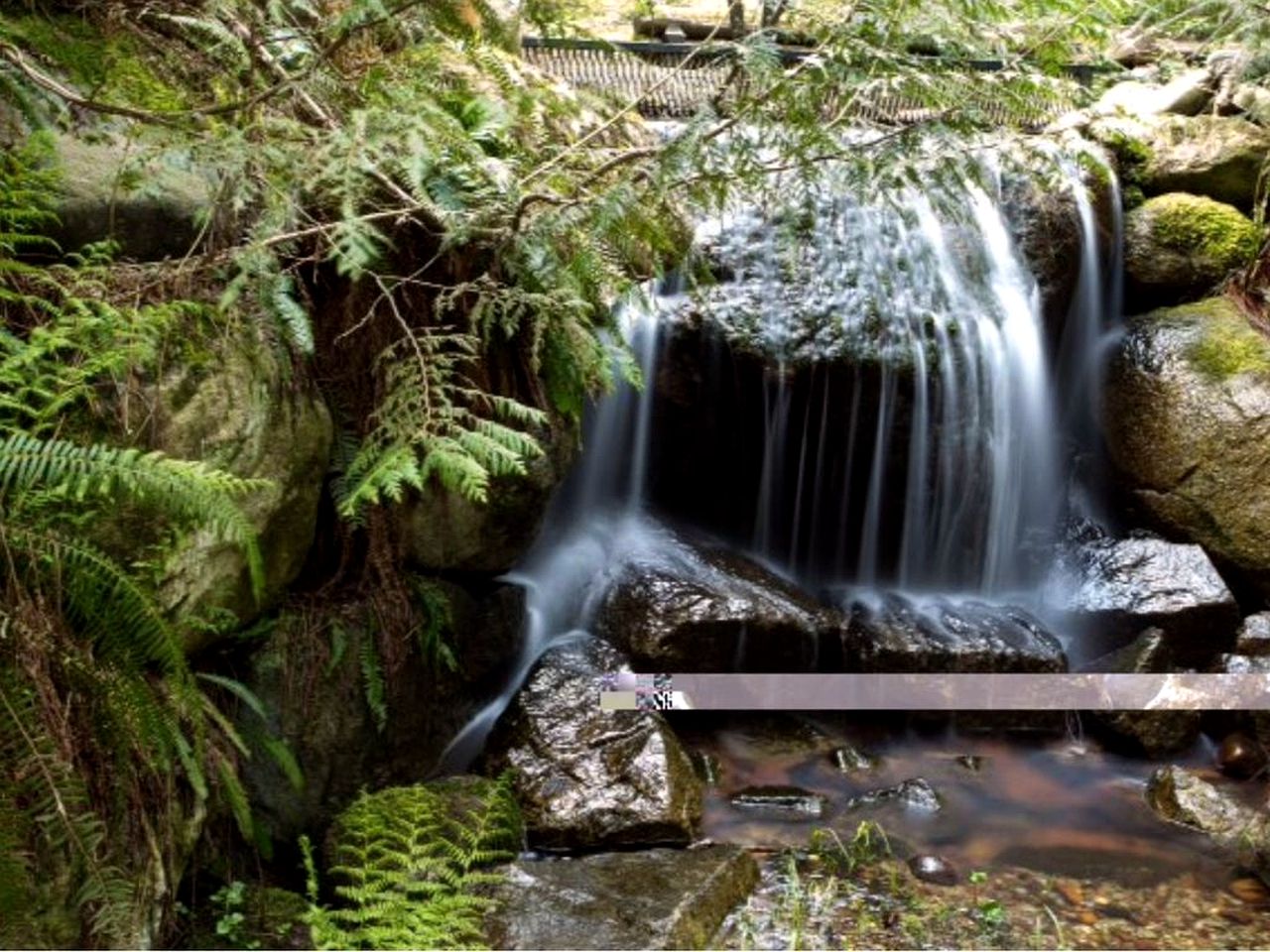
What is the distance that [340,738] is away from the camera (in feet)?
12.2

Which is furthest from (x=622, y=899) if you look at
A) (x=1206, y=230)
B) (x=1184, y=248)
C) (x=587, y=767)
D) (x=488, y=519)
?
(x=1206, y=230)

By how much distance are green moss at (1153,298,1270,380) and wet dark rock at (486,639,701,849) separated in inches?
161

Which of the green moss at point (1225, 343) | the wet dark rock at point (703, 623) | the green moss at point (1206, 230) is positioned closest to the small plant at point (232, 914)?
the wet dark rock at point (703, 623)

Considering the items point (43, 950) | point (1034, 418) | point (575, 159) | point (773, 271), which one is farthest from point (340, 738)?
point (1034, 418)

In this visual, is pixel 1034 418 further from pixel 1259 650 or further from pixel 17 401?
pixel 17 401

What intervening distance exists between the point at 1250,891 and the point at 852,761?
5.24 feet

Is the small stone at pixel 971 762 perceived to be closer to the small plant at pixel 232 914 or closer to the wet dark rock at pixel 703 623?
the wet dark rock at pixel 703 623

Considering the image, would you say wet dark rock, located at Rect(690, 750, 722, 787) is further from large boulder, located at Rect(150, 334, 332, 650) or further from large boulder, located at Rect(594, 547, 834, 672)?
large boulder, located at Rect(150, 334, 332, 650)

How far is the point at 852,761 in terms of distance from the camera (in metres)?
4.82

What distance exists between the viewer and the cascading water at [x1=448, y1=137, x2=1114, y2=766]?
5582mm

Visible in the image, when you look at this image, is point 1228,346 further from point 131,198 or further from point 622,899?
point 131,198
